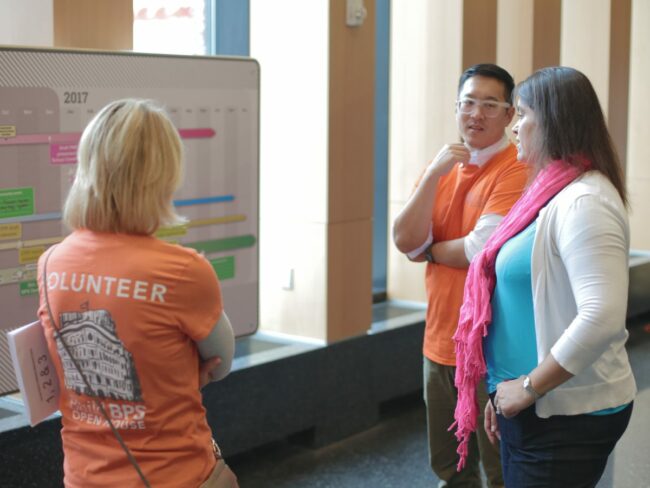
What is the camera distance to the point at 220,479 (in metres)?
2.00

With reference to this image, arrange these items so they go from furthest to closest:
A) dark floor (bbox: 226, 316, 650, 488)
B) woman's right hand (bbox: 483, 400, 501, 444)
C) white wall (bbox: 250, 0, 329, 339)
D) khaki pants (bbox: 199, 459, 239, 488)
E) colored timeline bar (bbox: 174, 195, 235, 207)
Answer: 1. white wall (bbox: 250, 0, 329, 339)
2. dark floor (bbox: 226, 316, 650, 488)
3. colored timeline bar (bbox: 174, 195, 235, 207)
4. woman's right hand (bbox: 483, 400, 501, 444)
5. khaki pants (bbox: 199, 459, 239, 488)

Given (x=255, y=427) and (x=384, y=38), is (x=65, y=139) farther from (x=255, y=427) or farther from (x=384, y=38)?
(x=384, y=38)

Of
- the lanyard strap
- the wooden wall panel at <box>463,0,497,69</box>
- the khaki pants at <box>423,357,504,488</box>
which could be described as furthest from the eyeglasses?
the wooden wall panel at <box>463,0,497,69</box>

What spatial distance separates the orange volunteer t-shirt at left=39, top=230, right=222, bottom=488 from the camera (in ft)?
6.01

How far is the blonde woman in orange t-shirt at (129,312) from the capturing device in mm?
1827

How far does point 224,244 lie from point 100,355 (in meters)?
2.02

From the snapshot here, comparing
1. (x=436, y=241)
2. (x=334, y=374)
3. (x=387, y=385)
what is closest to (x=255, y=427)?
(x=334, y=374)

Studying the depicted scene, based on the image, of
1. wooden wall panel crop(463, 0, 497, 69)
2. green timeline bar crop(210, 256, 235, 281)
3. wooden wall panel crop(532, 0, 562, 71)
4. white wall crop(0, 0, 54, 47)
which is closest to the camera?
white wall crop(0, 0, 54, 47)

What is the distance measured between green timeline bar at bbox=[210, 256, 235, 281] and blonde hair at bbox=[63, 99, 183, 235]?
1.99 metres

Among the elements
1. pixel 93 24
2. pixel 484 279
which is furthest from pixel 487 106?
pixel 93 24

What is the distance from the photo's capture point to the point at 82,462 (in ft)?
6.31

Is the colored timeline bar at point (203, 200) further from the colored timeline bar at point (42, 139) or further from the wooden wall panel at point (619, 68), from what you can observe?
the wooden wall panel at point (619, 68)

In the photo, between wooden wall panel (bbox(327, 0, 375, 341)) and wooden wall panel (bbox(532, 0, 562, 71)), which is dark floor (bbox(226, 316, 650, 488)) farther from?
wooden wall panel (bbox(532, 0, 562, 71))

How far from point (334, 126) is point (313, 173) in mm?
240
